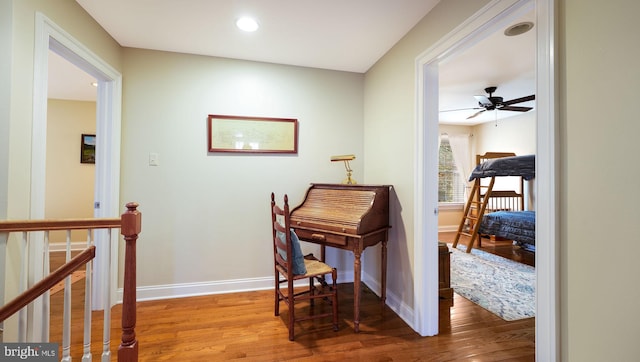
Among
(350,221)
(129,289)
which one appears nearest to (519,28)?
(350,221)

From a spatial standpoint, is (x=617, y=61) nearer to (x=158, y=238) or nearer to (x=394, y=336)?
(x=394, y=336)

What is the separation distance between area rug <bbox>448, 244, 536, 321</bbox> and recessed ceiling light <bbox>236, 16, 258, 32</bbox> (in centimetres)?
319

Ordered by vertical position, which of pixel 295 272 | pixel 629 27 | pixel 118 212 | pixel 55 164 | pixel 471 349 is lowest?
pixel 471 349

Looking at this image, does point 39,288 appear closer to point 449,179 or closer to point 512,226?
point 512,226

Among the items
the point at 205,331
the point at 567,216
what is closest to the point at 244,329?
the point at 205,331

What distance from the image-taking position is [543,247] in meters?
1.18

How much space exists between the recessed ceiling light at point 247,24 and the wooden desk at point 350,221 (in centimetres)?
152

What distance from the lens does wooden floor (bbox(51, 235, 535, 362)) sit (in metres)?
1.80

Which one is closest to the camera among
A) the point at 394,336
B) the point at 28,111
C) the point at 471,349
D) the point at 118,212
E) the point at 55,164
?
the point at 28,111

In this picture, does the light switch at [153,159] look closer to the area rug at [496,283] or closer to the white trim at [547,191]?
the white trim at [547,191]

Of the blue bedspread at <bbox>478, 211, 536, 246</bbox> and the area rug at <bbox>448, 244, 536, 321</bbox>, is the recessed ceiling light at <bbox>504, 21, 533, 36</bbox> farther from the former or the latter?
the blue bedspread at <bbox>478, 211, 536, 246</bbox>

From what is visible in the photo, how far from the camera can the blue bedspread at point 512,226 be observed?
395cm

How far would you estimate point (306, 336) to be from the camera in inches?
79.2

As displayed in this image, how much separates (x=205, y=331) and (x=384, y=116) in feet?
7.89
